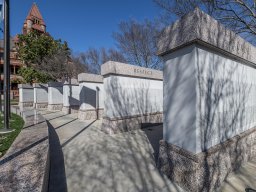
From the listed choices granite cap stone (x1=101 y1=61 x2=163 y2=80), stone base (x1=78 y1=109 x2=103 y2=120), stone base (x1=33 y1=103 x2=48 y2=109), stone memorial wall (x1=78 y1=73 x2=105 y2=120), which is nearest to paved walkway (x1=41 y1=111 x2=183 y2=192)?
granite cap stone (x1=101 y1=61 x2=163 y2=80)

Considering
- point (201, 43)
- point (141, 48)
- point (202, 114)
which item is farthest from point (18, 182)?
point (141, 48)

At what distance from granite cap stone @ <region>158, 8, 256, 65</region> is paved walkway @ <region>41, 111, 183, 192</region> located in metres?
2.70

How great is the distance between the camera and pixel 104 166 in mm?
4012

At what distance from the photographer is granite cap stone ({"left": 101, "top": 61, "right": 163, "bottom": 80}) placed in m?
7.05

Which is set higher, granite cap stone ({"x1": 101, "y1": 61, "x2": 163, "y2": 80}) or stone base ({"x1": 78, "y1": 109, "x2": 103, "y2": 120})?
granite cap stone ({"x1": 101, "y1": 61, "x2": 163, "y2": 80})

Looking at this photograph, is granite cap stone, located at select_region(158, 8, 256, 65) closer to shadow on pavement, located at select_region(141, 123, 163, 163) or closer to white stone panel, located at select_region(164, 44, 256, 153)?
white stone panel, located at select_region(164, 44, 256, 153)

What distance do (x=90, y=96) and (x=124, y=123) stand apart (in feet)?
14.3

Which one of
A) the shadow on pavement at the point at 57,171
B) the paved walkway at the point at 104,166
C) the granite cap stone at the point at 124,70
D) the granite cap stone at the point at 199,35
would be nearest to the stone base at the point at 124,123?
the paved walkway at the point at 104,166

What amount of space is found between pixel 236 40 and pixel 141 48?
14696 mm

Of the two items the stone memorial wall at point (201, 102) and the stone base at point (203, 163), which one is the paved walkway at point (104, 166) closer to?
the stone base at point (203, 163)

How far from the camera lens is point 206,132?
3.05 m

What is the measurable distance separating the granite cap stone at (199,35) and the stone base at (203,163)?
1.95 metres

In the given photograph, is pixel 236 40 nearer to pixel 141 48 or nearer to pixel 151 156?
pixel 151 156

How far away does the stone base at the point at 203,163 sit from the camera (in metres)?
2.86
